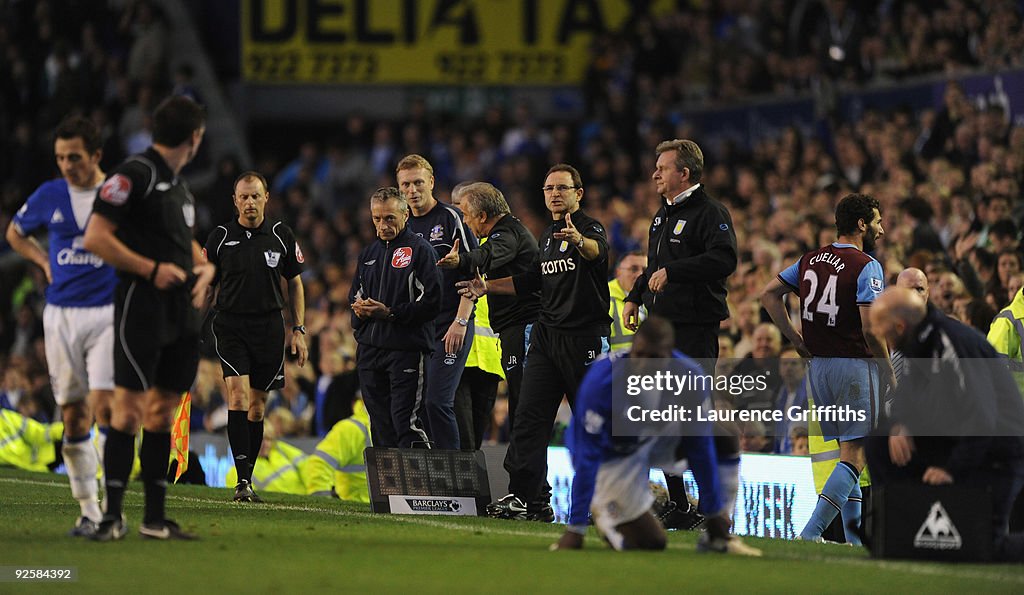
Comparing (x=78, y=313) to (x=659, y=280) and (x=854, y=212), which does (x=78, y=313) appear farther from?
(x=854, y=212)

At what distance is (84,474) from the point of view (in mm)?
8016

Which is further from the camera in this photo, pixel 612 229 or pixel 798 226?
pixel 612 229

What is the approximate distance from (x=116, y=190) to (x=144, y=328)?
66cm

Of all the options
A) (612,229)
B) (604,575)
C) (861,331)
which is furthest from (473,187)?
(612,229)

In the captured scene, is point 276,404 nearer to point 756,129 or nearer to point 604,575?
point 756,129

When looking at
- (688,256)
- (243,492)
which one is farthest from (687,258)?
(243,492)

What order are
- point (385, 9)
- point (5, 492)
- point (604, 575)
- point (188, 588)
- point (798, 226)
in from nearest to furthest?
1. point (188, 588)
2. point (604, 575)
3. point (5, 492)
4. point (798, 226)
5. point (385, 9)

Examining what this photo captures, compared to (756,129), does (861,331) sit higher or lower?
lower

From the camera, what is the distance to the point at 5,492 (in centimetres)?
1141

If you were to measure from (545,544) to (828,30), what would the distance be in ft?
45.1

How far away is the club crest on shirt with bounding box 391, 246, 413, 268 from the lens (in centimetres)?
1052

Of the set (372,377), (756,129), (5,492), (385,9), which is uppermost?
(385,9)

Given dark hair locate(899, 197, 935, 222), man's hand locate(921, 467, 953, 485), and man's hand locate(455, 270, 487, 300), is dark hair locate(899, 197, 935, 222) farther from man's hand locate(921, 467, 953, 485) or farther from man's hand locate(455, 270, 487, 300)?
man's hand locate(921, 467, 953, 485)

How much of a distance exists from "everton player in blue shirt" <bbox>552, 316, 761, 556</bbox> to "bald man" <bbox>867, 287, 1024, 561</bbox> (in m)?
0.94
